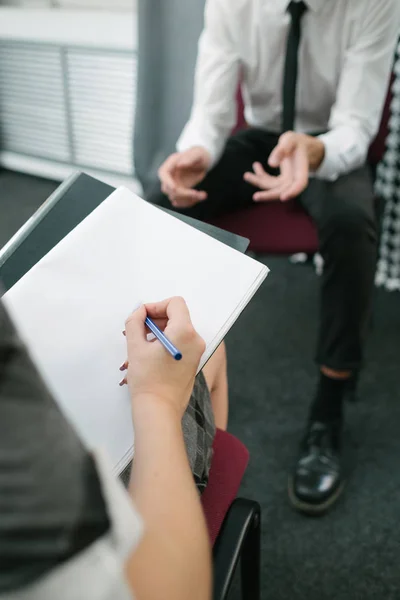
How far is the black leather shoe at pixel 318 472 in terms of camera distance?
1.02 meters

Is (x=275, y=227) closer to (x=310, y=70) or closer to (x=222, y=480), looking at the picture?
(x=310, y=70)

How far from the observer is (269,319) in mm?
1584

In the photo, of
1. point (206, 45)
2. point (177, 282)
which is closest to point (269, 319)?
point (206, 45)

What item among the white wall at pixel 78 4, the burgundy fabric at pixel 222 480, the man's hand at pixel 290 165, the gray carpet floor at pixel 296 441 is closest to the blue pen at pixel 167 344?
the burgundy fabric at pixel 222 480

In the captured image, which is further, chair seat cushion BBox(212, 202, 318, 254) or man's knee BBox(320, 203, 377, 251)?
chair seat cushion BBox(212, 202, 318, 254)

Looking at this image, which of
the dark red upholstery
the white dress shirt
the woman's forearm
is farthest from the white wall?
the woman's forearm

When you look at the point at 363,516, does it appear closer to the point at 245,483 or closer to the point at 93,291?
the point at 245,483

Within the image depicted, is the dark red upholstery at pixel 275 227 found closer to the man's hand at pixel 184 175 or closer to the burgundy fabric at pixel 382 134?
the man's hand at pixel 184 175

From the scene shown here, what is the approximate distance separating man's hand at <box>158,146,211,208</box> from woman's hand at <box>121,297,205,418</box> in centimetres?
59

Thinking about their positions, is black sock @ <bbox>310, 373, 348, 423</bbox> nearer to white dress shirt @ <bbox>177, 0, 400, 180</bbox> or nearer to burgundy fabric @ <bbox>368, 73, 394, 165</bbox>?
white dress shirt @ <bbox>177, 0, 400, 180</bbox>

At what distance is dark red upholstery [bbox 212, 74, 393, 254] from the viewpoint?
1113mm

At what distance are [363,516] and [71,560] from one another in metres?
0.92

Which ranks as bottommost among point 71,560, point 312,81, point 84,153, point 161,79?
point 84,153

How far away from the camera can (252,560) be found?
24.7 inches
